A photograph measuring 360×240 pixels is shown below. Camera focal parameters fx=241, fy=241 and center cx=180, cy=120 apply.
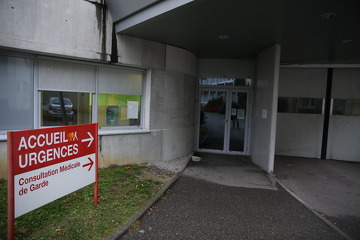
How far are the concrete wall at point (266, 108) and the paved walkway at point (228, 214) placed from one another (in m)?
1.18

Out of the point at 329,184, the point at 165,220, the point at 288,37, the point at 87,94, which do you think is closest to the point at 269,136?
the point at 329,184

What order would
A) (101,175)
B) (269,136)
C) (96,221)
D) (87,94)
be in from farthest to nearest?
1. (269,136)
2. (87,94)
3. (101,175)
4. (96,221)

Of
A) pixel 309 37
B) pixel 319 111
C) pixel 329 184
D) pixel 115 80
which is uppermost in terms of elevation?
pixel 309 37

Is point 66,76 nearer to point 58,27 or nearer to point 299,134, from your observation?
point 58,27

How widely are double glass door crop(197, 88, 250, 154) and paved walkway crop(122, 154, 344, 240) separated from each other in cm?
289

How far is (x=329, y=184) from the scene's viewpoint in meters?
5.93

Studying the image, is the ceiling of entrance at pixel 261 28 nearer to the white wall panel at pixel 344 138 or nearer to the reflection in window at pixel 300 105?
the reflection in window at pixel 300 105

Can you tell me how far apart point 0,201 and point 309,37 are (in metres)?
6.93

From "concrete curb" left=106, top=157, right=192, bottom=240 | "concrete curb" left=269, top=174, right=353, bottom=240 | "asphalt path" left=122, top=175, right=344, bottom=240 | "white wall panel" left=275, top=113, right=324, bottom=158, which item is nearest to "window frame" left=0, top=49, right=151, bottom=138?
"concrete curb" left=106, top=157, right=192, bottom=240

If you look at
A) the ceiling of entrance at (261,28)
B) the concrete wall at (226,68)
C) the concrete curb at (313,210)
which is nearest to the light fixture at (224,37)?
the ceiling of entrance at (261,28)

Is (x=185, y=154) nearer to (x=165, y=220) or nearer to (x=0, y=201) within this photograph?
(x=165, y=220)

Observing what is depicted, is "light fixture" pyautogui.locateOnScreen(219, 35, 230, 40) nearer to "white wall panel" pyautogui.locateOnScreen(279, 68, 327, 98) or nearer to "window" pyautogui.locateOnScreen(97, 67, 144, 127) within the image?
"window" pyautogui.locateOnScreen(97, 67, 144, 127)

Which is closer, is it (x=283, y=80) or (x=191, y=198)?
(x=191, y=198)

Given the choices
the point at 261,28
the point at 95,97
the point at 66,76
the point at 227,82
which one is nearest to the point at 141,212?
the point at 95,97
